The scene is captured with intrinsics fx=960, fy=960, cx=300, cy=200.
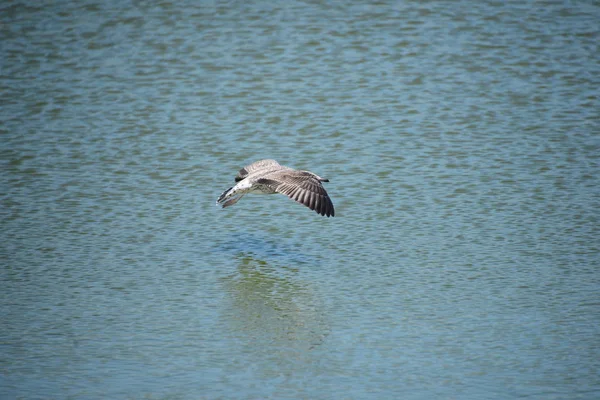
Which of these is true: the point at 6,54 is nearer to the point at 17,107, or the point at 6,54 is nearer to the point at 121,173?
the point at 17,107

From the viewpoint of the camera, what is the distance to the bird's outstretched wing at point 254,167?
11.1 m

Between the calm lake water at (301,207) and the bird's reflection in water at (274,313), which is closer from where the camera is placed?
the calm lake water at (301,207)

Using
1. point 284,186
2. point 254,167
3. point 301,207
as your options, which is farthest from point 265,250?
point 301,207

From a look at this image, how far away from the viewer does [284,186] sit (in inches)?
401

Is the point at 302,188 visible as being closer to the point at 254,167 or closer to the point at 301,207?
the point at 254,167

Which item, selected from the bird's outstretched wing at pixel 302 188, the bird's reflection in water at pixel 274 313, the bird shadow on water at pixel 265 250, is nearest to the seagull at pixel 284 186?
the bird's outstretched wing at pixel 302 188

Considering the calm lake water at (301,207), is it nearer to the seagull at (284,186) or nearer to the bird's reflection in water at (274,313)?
the bird's reflection in water at (274,313)

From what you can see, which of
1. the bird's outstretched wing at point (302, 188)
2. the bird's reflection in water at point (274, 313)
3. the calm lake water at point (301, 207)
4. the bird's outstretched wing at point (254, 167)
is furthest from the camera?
the bird's outstretched wing at point (254, 167)

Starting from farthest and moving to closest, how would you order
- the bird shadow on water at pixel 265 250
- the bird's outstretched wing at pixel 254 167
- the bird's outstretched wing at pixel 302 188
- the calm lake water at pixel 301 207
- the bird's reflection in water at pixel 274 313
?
the bird's outstretched wing at pixel 254 167, the bird shadow on water at pixel 265 250, the bird's outstretched wing at pixel 302 188, the bird's reflection in water at pixel 274 313, the calm lake water at pixel 301 207

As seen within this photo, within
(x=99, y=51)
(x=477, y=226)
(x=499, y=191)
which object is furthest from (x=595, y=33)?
(x=99, y=51)

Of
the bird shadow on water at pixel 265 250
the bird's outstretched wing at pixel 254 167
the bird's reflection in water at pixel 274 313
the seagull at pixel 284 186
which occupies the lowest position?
the bird shadow on water at pixel 265 250

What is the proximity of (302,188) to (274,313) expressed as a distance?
5.66ft

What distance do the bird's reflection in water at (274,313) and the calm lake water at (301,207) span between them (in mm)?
26

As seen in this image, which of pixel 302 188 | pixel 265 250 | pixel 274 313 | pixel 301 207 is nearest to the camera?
pixel 274 313
